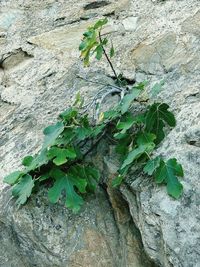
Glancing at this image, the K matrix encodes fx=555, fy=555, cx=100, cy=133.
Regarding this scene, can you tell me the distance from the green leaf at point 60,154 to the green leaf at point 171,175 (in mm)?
225

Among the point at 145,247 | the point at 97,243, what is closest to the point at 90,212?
the point at 97,243

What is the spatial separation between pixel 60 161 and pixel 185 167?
300 millimetres

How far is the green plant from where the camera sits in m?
1.33

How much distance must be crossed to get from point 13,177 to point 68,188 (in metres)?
0.17

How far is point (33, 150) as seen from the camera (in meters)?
1.55

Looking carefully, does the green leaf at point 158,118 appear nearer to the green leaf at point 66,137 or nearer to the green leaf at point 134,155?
the green leaf at point 134,155

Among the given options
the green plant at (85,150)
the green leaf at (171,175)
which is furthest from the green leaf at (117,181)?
the green leaf at (171,175)

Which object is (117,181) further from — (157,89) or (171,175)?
(157,89)

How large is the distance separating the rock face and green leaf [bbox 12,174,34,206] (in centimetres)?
3

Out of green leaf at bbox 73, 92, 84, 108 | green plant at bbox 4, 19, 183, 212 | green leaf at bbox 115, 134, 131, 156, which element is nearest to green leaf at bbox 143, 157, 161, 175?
green plant at bbox 4, 19, 183, 212

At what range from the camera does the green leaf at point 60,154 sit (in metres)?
1.35

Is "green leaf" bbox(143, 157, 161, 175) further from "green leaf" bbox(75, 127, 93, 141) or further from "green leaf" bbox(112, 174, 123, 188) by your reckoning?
"green leaf" bbox(75, 127, 93, 141)

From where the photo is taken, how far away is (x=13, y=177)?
1.43 meters

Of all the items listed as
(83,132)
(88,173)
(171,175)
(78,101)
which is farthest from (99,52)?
(171,175)
